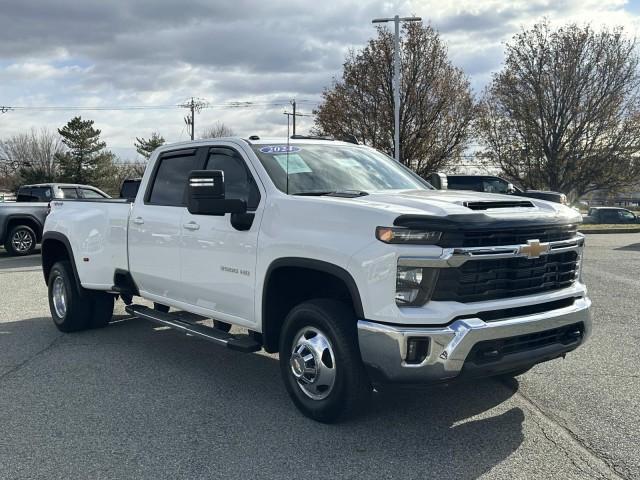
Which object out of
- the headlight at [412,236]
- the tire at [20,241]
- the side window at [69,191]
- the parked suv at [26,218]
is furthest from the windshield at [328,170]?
the side window at [69,191]

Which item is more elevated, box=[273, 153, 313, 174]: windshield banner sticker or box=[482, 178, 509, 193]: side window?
box=[273, 153, 313, 174]: windshield banner sticker

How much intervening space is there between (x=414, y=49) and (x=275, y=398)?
24600 mm

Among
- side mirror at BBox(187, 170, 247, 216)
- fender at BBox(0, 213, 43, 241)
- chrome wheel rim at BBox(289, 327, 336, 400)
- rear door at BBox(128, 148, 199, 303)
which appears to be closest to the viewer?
chrome wheel rim at BBox(289, 327, 336, 400)

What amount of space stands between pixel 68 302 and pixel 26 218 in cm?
975

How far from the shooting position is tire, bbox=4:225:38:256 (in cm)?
1542

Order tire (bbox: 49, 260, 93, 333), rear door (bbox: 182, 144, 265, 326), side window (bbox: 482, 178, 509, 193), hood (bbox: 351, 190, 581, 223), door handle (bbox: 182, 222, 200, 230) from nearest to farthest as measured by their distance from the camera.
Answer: hood (bbox: 351, 190, 581, 223) < rear door (bbox: 182, 144, 265, 326) < door handle (bbox: 182, 222, 200, 230) < tire (bbox: 49, 260, 93, 333) < side window (bbox: 482, 178, 509, 193)

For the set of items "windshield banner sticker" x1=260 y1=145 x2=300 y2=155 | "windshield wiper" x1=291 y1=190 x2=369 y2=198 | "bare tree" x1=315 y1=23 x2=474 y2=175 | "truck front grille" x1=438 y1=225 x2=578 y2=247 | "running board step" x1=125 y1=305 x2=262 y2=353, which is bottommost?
"running board step" x1=125 y1=305 x2=262 y2=353

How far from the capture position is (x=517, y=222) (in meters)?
3.83

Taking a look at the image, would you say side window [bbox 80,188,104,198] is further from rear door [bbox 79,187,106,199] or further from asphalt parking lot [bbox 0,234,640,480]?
asphalt parking lot [bbox 0,234,640,480]

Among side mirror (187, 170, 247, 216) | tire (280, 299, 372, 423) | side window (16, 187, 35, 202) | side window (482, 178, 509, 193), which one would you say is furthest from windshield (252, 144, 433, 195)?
side window (16, 187, 35, 202)

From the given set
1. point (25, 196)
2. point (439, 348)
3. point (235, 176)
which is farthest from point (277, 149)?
point (25, 196)

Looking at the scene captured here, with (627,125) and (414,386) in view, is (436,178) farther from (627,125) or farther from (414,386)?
(627,125)

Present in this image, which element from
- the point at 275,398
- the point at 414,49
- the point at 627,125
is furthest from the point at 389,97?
the point at 275,398

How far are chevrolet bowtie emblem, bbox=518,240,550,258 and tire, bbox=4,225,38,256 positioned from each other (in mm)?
14535
